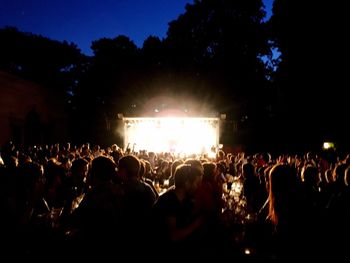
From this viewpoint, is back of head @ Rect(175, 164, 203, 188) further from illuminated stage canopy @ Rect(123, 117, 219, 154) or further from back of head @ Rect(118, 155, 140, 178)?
illuminated stage canopy @ Rect(123, 117, 219, 154)

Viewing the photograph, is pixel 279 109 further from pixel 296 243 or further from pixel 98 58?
pixel 296 243

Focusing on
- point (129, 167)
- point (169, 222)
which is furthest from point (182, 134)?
point (169, 222)

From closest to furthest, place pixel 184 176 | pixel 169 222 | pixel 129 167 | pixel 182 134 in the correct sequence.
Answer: pixel 169 222 < pixel 184 176 < pixel 129 167 < pixel 182 134

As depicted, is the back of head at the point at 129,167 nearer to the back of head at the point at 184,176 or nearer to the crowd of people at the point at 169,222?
the crowd of people at the point at 169,222

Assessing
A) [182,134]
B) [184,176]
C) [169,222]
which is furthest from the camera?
[182,134]

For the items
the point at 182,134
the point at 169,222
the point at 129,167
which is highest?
the point at 182,134

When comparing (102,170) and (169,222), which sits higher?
(102,170)

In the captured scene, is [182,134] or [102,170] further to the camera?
[182,134]

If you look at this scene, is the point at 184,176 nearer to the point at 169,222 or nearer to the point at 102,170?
the point at 169,222

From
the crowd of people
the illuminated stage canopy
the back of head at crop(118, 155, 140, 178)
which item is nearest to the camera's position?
the crowd of people

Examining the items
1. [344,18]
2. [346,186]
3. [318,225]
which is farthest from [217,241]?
[344,18]

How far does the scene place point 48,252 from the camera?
388 centimetres

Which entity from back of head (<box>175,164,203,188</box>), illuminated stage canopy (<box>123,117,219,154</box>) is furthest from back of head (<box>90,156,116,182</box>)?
illuminated stage canopy (<box>123,117,219,154</box>)

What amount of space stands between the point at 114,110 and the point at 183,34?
1014 centimetres
